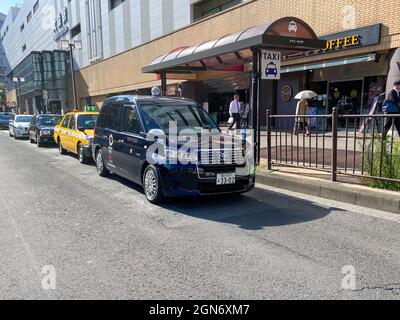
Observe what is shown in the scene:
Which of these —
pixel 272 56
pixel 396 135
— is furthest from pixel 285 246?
pixel 272 56

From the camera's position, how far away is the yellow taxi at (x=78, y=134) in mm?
11516

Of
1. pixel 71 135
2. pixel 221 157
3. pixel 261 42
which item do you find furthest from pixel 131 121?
pixel 71 135

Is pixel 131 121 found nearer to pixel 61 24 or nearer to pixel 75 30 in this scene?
pixel 75 30

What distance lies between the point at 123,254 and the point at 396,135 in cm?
507

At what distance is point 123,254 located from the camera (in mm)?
4379

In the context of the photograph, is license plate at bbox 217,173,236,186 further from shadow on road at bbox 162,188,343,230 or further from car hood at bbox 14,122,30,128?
car hood at bbox 14,122,30,128

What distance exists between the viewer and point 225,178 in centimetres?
634

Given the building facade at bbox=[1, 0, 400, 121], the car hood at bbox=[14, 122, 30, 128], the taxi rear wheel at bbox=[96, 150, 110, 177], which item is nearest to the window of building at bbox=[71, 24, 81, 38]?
the building facade at bbox=[1, 0, 400, 121]

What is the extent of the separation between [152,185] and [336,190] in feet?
10.7

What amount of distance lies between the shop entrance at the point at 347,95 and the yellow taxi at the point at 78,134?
9914 millimetres

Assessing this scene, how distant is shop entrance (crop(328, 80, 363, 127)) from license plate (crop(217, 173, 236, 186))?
1089 cm

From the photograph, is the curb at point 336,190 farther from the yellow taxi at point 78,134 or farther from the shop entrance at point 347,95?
the shop entrance at point 347,95

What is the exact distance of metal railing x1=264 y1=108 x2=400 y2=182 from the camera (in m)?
6.51
